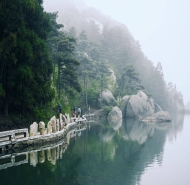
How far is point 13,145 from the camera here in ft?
48.9

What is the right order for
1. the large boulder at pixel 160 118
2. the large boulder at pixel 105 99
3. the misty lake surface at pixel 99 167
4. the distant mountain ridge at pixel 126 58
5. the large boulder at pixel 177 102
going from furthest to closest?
the large boulder at pixel 177 102, the distant mountain ridge at pixel 126 58, the large boulder at pixel 105 99, the large boulder at pixel 160 118, the misty lake surface at pixel 99 167

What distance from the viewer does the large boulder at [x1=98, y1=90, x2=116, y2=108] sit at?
46.6 m

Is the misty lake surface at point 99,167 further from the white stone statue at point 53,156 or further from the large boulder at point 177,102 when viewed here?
the large boulder at point 177,102

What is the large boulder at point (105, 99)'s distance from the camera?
153 ft

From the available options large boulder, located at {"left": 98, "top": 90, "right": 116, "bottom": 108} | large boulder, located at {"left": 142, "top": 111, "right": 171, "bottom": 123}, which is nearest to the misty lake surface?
large boulder, located at {"left": 142, "top": 111, "right": 171, "bottom": 123}

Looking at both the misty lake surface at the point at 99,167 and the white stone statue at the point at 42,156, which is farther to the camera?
the white stone statue at the point at 42,156

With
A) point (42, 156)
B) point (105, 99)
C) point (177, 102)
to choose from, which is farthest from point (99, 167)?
point (177, 102)

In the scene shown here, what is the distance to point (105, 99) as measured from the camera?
47.3m

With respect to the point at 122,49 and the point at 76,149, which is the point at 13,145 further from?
the point at 122,49

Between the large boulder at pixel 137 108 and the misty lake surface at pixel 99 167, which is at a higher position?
the large boulder at pixel 137 108

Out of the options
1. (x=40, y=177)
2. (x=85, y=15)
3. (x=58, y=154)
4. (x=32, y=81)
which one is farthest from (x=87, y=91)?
(x=85, y=15)

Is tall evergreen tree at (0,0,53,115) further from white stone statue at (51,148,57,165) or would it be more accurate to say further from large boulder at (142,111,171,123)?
large boulder at (142,111,171,123)

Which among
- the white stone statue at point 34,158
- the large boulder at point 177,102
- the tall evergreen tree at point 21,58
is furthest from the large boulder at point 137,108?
the large boulder at point 177,102

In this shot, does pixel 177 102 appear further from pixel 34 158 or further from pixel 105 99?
pixel 34 158
